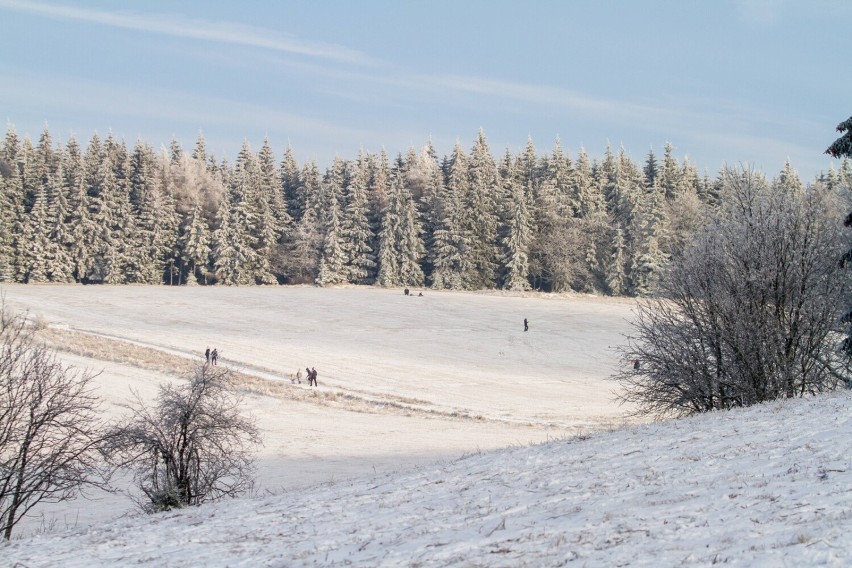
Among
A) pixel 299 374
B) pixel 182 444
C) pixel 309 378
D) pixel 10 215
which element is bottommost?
pixel 309 378

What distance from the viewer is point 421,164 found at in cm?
10438

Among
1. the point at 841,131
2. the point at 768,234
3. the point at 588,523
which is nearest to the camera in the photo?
the point at 588,523

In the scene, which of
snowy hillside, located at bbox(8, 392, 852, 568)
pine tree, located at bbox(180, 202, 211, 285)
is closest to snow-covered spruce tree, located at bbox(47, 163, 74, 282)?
pine tree, located at bbox(180, 202, 211, 285)

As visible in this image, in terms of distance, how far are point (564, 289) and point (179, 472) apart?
7997 centimetres

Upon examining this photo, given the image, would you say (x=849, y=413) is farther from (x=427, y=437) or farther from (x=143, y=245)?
(x=143, y=245)

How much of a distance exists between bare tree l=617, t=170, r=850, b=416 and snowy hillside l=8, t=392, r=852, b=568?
6.33m

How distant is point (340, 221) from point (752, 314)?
3022 inches

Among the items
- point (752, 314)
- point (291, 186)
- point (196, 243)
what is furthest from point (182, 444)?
point (291, 186)

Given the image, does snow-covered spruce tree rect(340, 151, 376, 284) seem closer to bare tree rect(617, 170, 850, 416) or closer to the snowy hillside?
bare tree rect(617, 170, 850, 416)

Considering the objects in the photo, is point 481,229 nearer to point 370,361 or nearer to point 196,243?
point 196,243

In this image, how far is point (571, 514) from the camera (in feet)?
30.6

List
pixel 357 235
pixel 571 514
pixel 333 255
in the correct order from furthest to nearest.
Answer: pixel 357 235 < pixel 333 255 < pixel 571 514

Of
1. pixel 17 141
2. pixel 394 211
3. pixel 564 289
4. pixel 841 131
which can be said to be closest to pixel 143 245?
pixel 17 141

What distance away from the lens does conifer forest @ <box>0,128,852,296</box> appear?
296ft
